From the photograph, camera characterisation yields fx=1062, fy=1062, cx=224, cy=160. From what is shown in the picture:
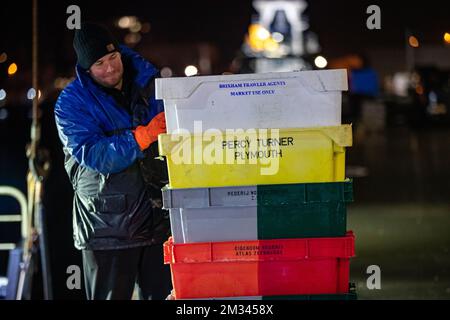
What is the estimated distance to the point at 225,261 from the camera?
18.5 feet

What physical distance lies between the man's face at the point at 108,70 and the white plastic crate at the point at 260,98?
36.0 inches

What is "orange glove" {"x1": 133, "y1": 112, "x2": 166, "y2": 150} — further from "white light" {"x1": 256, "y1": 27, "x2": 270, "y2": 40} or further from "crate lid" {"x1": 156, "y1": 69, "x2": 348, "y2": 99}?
"white light" {"x1": 256, "y1": 27, "x2": 270, "y2": 40}

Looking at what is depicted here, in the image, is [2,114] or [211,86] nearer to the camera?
[211,86]

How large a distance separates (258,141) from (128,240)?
1316mm

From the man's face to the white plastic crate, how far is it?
3.00ft

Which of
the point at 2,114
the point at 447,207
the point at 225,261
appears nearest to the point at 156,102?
the point at 225,261

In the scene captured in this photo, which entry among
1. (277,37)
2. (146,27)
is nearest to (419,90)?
(146,27)

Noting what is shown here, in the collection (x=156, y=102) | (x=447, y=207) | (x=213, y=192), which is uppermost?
(x=156, y=102)

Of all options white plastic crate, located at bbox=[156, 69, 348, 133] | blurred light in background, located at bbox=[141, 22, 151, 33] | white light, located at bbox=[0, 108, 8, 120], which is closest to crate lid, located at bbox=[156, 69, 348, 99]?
white plastic crate, located at bbox=[156, 69, 348, 133]

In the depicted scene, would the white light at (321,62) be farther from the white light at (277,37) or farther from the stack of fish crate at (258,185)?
the white light at (277,37)

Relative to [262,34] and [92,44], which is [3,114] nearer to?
[92,44]

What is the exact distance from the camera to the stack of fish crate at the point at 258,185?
5.52 m

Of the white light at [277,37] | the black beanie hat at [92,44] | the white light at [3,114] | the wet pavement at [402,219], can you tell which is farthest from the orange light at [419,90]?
the black beanie hat at [92,44]
